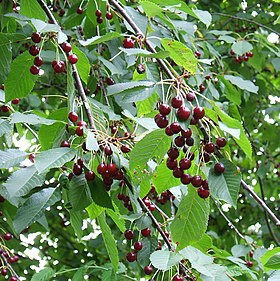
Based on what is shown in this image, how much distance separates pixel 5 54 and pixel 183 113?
0.85 m

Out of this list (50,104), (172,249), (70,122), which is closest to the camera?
(70,122)

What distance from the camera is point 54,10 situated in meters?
3.27

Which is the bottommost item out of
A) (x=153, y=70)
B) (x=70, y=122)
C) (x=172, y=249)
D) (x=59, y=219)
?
(x=59, y=219)

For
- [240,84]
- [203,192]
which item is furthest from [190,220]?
[240,84]

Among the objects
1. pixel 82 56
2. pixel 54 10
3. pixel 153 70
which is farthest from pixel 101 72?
pixel 153 70

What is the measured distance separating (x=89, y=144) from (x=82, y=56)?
1.81ft

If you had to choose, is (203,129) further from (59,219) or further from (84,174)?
(59,219)

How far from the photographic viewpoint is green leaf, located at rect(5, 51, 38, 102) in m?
1.80

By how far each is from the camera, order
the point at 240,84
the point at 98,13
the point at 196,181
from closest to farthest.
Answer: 1. the point at 196,181
2. the point at 98,13
3. the point at 240,84

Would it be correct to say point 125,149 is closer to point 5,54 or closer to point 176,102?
point 176,102

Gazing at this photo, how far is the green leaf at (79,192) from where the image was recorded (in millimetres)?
1517

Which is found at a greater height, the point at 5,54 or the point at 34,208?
the point at 5,54

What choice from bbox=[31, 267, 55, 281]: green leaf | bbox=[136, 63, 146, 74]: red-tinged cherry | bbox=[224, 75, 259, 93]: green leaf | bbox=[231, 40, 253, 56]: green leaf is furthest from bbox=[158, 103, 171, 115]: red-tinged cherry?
bbox=[231, 40, 253, 56]: green leaf

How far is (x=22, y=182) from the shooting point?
1591 mm
